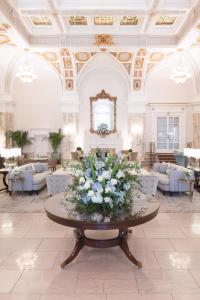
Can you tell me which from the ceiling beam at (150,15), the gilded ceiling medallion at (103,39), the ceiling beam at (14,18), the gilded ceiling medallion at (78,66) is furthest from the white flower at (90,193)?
the gilded ceiling medallion at (78,66)

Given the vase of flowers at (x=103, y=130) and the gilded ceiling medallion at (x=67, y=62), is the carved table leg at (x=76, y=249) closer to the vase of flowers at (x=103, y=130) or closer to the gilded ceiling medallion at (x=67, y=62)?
the gilded ceiling medallion at (x=67, y=62)

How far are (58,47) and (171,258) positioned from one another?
950 cm

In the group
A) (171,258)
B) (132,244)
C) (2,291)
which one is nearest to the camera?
(2,291)

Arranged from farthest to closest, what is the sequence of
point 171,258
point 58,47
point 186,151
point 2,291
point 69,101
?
point 69,101, point 58,47, point 186,151, point 171,258, point 2,291

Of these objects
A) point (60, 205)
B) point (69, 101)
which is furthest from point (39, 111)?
point (60, 205)

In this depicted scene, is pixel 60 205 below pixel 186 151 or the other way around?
below

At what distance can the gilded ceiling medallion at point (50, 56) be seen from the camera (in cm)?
1215

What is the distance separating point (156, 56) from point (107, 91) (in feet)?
10.7

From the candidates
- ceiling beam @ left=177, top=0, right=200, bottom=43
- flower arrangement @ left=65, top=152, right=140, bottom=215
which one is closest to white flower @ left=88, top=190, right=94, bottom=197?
flower arrangement @ left=65, top=152, right=140, bottom=215

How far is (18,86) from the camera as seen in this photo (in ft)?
47.9

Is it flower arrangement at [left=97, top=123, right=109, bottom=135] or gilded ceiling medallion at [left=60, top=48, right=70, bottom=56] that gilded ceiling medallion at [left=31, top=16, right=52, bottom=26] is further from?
flower arrangement at [left=97, top=123, right=109, bottom=135]

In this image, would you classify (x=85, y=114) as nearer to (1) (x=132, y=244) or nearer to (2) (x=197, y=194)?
(2) (x=197, y=194)

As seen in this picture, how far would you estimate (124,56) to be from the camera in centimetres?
1254

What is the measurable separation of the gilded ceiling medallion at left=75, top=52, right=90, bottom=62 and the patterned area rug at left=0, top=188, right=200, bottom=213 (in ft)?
23.3
